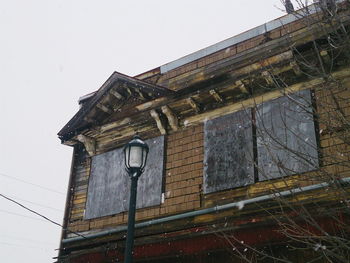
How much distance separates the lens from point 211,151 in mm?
10578

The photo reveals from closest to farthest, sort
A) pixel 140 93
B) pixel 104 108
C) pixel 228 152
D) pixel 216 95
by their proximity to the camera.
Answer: pixel 228 152 < pixel 216 95 < pixel 140 93 < pixel 104 108

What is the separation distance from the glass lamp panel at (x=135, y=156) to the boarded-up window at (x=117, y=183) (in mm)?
4281

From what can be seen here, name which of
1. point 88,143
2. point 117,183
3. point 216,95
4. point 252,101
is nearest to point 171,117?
point 216,95

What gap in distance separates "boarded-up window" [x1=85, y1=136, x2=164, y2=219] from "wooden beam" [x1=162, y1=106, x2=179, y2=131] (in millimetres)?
492

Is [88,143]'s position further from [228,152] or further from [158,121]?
[228,152]

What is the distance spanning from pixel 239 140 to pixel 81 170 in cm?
564

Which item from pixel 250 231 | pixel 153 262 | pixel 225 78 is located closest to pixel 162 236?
pixel 153 262

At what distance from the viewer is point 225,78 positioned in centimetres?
1056

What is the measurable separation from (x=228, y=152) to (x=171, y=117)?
82.6 inches

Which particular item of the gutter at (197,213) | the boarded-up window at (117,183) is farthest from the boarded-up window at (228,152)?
the boarded-up window at (117,183)

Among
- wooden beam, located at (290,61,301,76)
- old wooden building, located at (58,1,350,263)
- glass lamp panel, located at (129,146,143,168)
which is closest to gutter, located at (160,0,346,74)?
old wooden building, located at (58,1,350,263)

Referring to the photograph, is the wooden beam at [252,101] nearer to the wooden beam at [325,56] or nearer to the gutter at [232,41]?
the wooden beam at [325,56]

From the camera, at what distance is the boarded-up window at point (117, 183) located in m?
11.3

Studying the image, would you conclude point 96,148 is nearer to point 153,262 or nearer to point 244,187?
point 153,262
